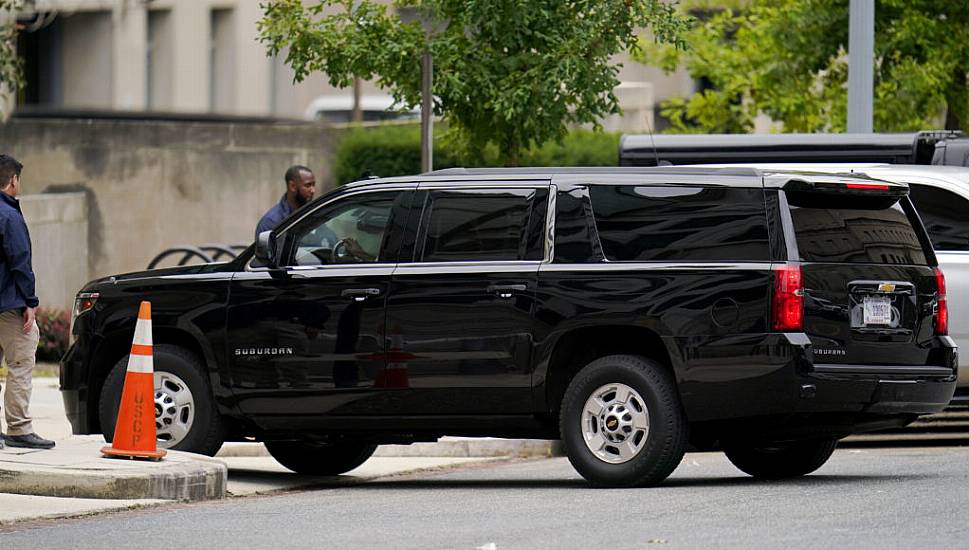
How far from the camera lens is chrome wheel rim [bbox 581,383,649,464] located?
11.1 meters

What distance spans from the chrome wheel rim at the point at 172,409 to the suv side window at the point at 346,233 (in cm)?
103

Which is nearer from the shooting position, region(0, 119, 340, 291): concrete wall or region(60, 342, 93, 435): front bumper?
region(60, 342, 93, 435): front bumper

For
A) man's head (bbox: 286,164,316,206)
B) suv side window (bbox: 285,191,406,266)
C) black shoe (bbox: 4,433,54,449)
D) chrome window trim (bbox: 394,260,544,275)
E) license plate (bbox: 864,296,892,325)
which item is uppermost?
man's head (bbox: 286,164,316,206)

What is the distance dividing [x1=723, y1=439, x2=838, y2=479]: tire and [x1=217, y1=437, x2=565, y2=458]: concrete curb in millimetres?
2694

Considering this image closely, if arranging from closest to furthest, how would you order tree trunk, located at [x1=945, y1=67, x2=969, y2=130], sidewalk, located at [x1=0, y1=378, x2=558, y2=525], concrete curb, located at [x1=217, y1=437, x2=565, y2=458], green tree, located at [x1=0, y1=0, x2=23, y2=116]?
1. sidewalk, located at [x1=0, y1=378, x2=558, y2=525]
2. concrete curb, located at [x1=217, y1=437, x2=565, y2=458]
3. tree trunk, located at [x1=945, y1=67, x2=969, y2=130]
4. green tree, located at [x1=0, y1=0, x2=23, y2=116]

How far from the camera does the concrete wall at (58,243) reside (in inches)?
934

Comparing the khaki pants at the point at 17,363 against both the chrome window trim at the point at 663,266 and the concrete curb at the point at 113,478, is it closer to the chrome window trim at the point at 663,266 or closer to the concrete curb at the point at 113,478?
the concrete curb at the point at 113,478

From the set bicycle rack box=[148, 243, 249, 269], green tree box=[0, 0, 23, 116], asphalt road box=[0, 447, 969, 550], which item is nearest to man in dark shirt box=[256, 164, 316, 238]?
asphalt road box=[0, 447, 969, 550]

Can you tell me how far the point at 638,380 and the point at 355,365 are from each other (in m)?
1.73

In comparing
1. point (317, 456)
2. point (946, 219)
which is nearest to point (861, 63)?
point (946, 219)

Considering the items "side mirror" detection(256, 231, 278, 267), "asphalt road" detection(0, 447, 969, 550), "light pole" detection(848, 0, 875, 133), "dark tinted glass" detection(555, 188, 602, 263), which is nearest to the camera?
Answer: "asphalt road" detection(0, 447, 969, 550)

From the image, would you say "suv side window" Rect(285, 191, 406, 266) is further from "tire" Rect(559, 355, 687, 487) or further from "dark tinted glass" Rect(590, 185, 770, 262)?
"tire" Rect(559, 355, 687, 487)

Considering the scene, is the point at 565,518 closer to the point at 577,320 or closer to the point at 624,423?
the point at 624,423

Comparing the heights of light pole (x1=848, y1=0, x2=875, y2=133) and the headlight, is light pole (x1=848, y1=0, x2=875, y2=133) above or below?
above
